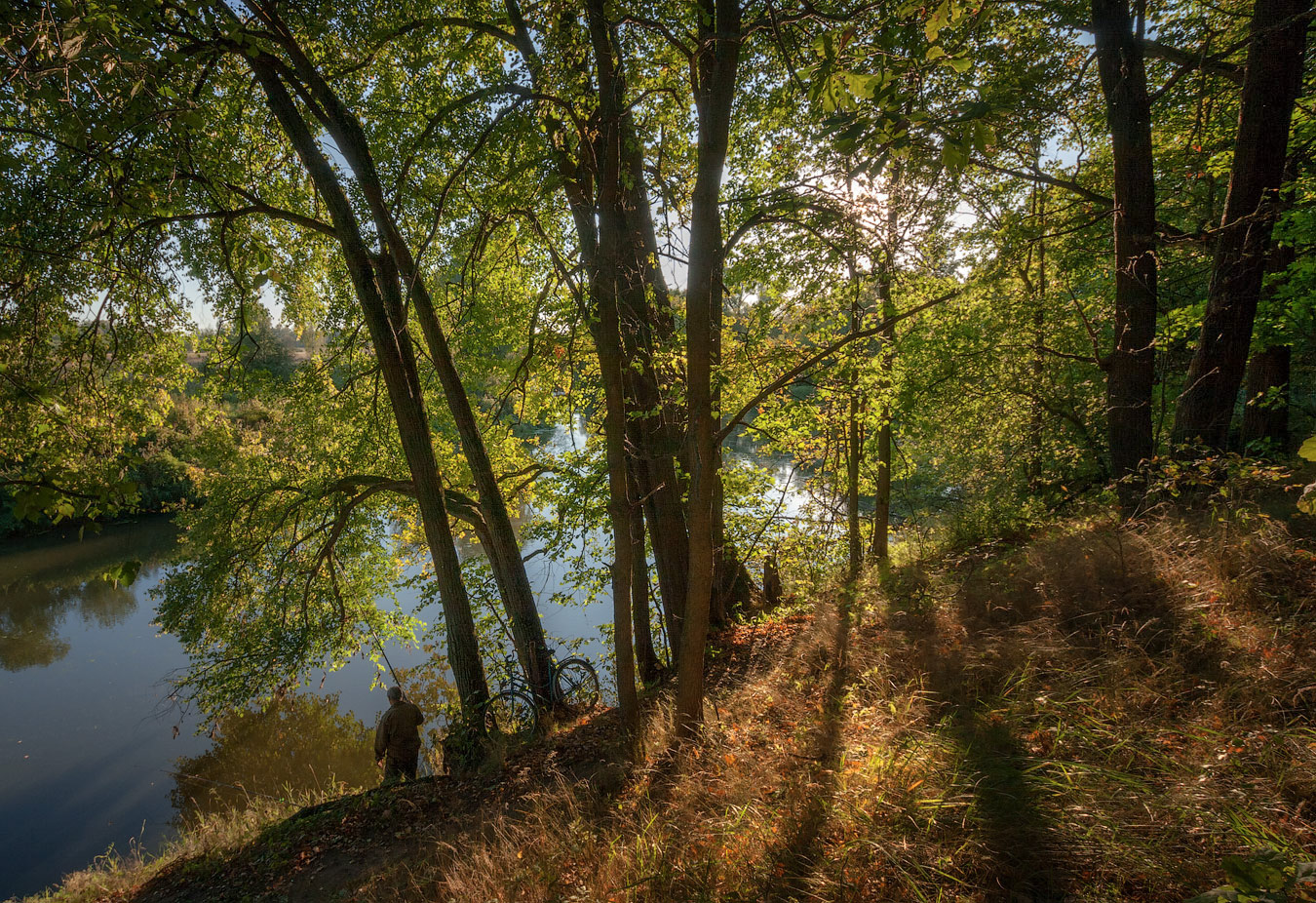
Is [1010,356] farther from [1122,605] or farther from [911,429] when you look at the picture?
[1122,605]

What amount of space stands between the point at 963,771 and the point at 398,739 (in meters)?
6.55

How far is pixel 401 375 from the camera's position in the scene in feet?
22.3

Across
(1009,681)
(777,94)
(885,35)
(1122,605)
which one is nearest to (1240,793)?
(1009,681)

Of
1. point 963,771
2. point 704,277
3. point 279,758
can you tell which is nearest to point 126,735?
point 279,758

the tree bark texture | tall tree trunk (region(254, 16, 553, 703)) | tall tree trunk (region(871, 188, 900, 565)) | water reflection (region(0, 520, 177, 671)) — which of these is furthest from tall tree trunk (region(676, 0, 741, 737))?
water reflection (region(0, 520, 177, 671))

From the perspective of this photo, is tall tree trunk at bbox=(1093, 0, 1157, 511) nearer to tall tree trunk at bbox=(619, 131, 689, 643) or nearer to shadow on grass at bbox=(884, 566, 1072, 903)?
shadow on grass at bbox=(884, 566, 1072, 903)

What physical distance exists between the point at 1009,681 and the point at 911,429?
7548 millimetres

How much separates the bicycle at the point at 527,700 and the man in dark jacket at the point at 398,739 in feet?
2.99

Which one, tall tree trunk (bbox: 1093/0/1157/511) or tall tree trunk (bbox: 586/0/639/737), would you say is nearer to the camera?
tall tree trunk (bbox: 586/0/639/737)

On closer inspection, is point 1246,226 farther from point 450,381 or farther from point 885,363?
point 450,381

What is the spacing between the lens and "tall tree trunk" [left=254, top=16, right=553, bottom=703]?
19.4 feet

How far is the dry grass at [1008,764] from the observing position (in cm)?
218

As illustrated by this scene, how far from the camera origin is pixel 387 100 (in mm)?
6156

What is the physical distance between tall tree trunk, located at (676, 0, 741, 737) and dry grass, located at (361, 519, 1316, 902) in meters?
0.95
